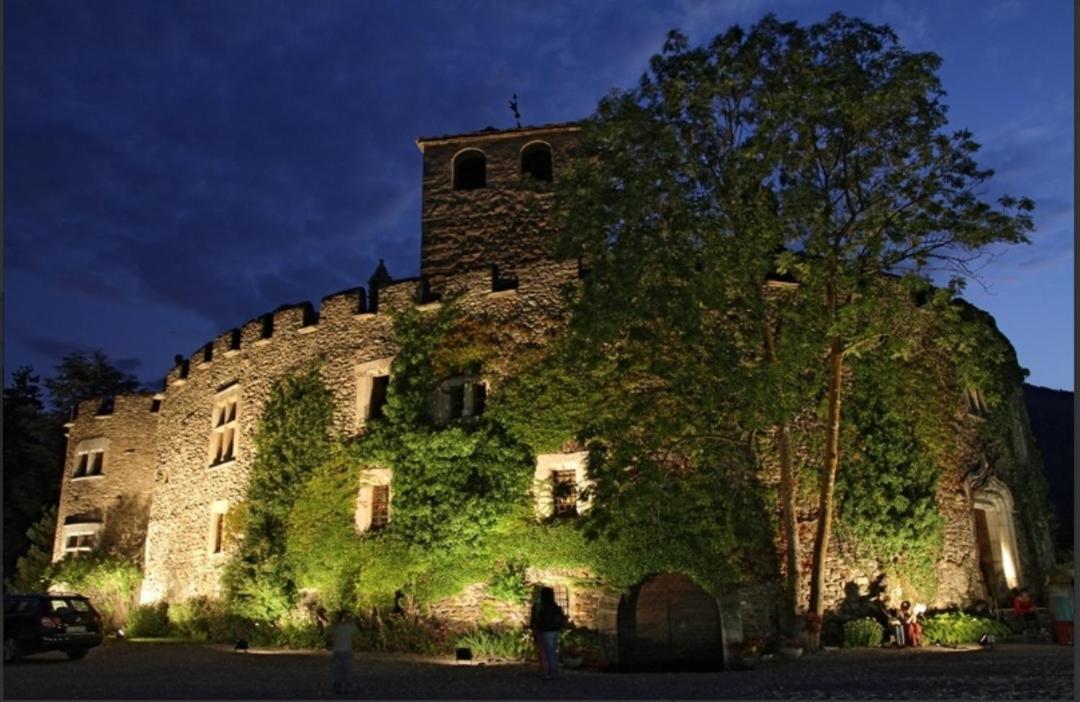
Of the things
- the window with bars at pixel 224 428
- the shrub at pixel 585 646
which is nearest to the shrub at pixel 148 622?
the window with bars at pixel 224 428

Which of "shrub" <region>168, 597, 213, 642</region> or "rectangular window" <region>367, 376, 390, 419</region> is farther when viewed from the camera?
"shrub" <region>168, 597, 213, 642</region>

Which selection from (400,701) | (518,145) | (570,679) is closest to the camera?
(400,701)

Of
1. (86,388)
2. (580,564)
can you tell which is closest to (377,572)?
(580,564)

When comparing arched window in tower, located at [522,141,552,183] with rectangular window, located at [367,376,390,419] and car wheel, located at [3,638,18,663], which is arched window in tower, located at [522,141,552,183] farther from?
car wheel, located at [3,638,18,663]

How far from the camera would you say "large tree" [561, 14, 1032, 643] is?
43.4ft

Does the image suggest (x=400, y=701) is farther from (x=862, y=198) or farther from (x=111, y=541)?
(x=111, y=541)

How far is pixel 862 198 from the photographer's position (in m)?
14.0

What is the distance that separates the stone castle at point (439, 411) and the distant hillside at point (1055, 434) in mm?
21505

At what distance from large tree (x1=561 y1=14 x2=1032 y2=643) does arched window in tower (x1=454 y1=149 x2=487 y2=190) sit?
763 cm

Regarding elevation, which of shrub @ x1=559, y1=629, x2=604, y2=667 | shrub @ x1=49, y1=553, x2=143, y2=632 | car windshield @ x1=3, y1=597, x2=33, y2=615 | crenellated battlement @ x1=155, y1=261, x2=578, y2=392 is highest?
crenellated battlement @ x1=155, y1=261, x2=578, y2=392

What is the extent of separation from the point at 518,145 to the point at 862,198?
32.7 feet

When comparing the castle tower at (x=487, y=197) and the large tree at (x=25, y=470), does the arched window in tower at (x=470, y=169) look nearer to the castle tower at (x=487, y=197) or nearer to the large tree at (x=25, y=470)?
the castle tower at (x=487, y=197)

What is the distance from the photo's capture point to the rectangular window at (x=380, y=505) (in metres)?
16.3

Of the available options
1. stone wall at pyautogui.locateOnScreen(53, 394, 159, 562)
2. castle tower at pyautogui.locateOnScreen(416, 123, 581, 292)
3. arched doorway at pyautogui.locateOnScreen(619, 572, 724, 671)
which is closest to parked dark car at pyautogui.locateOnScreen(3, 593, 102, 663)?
arched doorway at pyautogui.locateOnScreen(619, 572, 724, 671)
